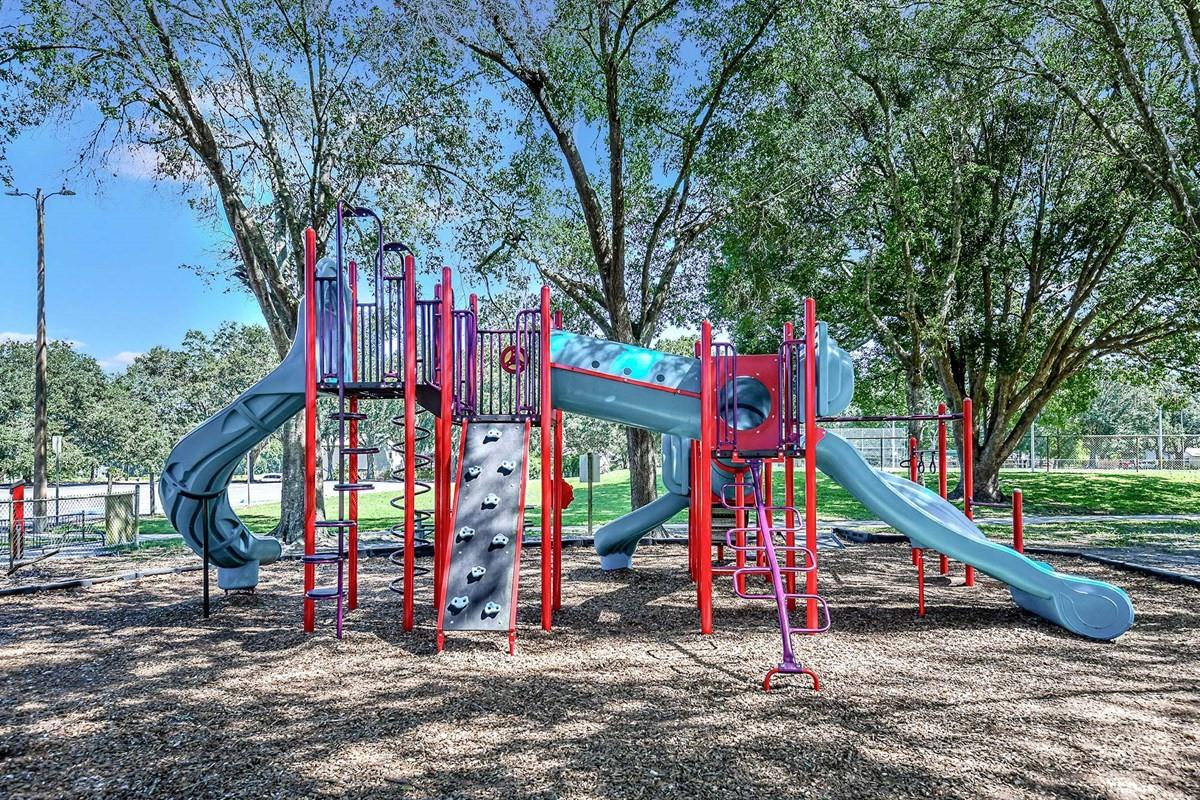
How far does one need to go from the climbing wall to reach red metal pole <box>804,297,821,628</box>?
2443mm

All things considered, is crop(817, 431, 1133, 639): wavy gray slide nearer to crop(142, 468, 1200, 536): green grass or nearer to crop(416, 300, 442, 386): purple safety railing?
crop(416, 300, 442, 386): purple safety railing

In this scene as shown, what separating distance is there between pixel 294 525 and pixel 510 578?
898 cm

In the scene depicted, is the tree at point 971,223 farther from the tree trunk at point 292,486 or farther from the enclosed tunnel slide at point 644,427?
the tree trunk at point 292,486

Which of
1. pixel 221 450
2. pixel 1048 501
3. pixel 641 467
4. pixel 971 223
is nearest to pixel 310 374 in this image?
pixel 221 450

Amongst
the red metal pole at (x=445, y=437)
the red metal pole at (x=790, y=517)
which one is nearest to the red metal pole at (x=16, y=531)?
Result: the red metal pole at (x=445, y=437)

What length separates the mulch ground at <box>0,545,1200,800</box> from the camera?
3.57 m

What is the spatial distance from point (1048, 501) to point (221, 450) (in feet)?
72.8

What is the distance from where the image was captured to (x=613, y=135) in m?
13.1

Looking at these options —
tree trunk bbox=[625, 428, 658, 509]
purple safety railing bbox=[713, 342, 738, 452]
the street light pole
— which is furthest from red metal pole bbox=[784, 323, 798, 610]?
the street light pole

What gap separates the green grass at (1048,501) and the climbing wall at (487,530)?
36.0 ft

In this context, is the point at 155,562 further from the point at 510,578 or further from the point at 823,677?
the point at 823,677

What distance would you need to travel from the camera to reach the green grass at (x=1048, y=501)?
63.5 ft

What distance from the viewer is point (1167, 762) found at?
3768mm

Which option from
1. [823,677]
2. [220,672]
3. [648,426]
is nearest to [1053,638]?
[823,677]
